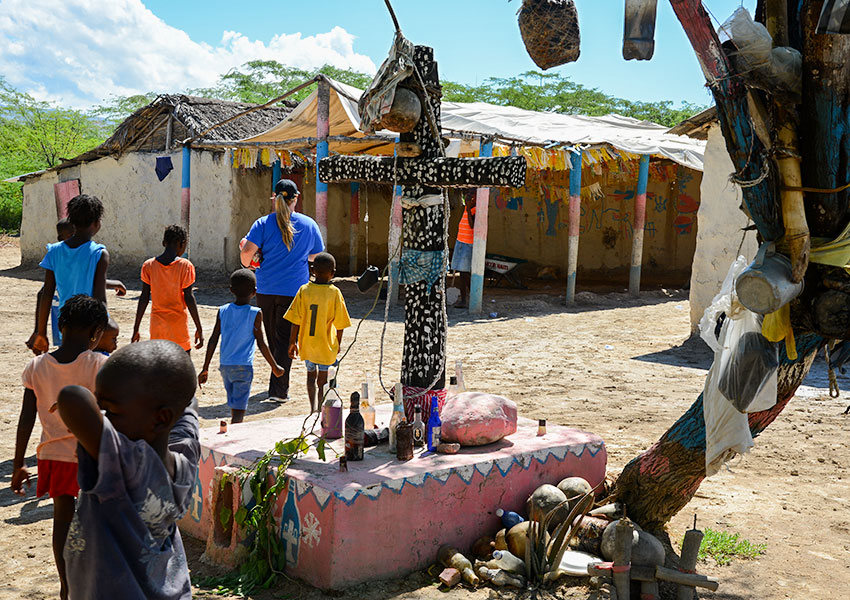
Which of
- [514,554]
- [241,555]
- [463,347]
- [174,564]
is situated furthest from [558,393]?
[174,564]

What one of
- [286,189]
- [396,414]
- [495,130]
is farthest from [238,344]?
[495,130]

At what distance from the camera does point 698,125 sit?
31.6 feet

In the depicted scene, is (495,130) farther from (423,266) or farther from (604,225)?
(423,266)

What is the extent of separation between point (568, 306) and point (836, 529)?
9.32 m

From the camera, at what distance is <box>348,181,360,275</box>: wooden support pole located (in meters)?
17.2

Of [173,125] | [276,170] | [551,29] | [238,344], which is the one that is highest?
[173,125]

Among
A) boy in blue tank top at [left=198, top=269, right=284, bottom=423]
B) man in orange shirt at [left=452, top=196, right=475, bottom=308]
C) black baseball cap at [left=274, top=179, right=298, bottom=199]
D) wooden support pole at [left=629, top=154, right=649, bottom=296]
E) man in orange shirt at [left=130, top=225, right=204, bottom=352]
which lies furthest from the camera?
wooden support pole at [left=629, top=154, right=649, bottom=296]

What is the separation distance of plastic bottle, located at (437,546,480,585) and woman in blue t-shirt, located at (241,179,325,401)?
3055 millimetres

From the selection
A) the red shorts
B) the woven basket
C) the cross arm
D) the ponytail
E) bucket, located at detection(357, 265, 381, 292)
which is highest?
the woven basket

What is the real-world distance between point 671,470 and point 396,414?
1.45m

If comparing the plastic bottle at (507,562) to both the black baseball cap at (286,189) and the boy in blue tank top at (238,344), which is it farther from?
the black baseball cap at (286,189)

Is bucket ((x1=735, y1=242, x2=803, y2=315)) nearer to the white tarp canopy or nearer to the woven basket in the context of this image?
the woven basket

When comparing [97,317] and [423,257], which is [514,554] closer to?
[423,257]

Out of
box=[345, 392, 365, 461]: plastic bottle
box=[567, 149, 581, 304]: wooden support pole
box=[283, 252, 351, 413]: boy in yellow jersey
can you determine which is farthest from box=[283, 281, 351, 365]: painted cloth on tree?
box=[567, 149, 581, 304]: wooden support pole
